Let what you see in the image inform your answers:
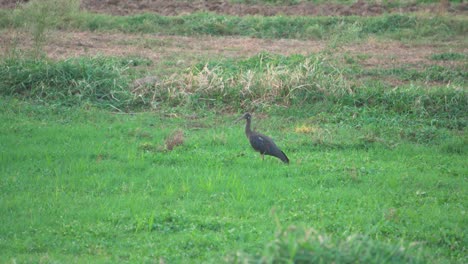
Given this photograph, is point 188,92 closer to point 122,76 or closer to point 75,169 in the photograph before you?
point 122,76

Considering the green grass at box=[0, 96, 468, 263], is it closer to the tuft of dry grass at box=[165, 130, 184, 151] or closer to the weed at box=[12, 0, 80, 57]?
the tuft of dry grass at box=[165, 130, 184, 151]

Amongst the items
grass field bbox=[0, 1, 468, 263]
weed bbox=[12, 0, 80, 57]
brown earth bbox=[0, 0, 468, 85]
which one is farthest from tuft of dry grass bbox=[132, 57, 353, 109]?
weed bbox=[12, 0, 80, 57]

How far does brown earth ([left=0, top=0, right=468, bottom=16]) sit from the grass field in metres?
4.82

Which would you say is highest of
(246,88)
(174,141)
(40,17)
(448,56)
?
(40,17)

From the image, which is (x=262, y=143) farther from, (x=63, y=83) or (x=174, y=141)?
(x=63, y=83)

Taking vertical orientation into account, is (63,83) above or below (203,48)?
above

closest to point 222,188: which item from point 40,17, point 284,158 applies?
point 284,158

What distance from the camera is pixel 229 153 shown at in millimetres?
11180

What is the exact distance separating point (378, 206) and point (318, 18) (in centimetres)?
1437

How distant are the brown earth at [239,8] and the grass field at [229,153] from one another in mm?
4823

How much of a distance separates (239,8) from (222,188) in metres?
16.3

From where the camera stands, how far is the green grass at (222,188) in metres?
7.18

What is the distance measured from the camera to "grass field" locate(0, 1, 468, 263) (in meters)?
7.36

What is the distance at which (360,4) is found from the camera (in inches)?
983
